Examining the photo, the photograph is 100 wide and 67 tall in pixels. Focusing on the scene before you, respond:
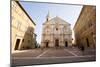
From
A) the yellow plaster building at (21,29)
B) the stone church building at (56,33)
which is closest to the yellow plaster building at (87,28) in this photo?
the stone church building at (56,33)

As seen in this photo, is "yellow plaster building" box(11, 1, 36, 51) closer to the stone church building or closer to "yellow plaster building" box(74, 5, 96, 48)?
the stone church building

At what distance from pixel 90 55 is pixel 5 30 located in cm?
144

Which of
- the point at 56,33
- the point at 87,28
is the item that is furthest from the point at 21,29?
the point at 87,28

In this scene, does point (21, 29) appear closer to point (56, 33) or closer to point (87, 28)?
point (56, 33)

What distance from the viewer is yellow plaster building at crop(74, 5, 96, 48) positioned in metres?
3.02

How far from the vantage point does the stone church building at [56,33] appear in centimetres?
283

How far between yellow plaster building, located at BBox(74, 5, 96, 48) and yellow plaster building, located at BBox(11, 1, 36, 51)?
77 centimetres

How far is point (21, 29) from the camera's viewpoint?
8.75 ft

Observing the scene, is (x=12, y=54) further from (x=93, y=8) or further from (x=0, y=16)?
(x=93, y=8)

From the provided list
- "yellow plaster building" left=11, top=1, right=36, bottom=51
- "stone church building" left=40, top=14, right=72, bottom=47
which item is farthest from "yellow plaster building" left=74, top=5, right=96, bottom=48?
"yellow plaster building" left=11, top=1, right=36, bottom=51

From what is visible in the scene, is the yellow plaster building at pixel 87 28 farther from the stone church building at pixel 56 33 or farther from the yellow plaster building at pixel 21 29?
the yellow plaster building at pixel 21 29

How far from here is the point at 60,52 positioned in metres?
2.90
